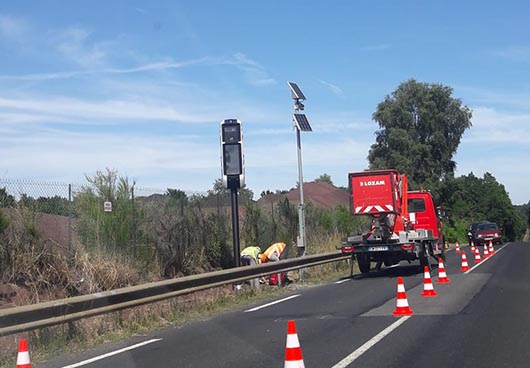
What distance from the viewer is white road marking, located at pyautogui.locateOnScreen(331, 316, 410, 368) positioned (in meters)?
8.36

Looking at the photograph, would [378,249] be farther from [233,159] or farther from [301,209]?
[233,159]

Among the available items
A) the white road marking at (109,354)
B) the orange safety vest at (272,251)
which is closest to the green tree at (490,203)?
the orange safety vest at (272,251)

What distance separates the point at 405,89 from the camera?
194 feet

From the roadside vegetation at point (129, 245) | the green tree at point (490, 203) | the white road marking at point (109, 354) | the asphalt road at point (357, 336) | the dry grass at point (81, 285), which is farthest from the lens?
the green tree at point (490, 203)

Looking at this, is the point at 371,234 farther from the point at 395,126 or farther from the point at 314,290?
the point at 395,126

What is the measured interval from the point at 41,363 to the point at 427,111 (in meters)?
51.7

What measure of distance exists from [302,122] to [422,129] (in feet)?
127

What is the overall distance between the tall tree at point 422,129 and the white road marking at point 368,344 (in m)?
47.3

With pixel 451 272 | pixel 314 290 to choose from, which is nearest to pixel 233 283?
pixel 314 290

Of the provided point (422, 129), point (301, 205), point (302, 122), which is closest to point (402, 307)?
point (301, 205)

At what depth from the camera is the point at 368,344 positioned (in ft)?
31.2

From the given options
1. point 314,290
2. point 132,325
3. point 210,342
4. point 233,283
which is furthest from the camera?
point 314,290

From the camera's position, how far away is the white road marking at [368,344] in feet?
27.4

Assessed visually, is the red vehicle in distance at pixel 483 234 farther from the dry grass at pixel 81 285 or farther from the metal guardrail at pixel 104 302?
the metal guardrail at pixel 104 302
